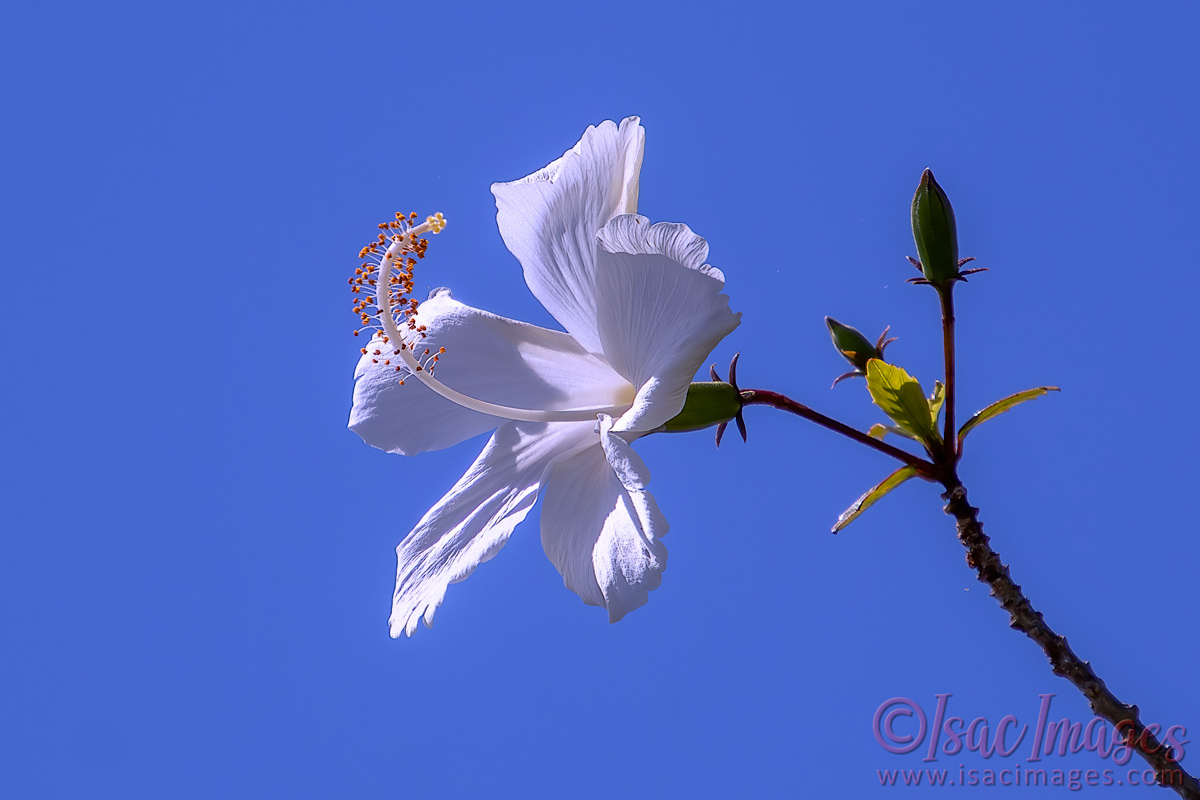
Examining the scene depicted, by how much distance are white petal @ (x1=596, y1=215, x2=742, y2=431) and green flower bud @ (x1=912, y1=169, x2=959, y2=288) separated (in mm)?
334

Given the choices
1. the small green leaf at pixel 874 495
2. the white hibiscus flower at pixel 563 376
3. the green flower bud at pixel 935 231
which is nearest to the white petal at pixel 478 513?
the white hibiscus flower at pixel 563 376

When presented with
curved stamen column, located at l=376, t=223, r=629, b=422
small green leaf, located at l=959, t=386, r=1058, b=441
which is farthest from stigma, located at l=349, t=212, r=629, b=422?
small green leaf, located at l=959, t=386, r=1058, b=441

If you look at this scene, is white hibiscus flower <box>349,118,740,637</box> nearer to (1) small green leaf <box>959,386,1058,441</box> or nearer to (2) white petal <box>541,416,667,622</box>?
(2) white petal <box>541,416,667,622</box>

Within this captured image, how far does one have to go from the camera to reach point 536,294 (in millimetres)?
1154

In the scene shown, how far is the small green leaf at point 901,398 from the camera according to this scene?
1.04m

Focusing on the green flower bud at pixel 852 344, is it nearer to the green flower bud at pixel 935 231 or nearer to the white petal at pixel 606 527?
the green flower bud at pixel 935 231

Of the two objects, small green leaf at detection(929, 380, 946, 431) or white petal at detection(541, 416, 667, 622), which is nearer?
white petal at detection(541, 416, 667, 622)

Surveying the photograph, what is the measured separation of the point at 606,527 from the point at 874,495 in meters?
0.30

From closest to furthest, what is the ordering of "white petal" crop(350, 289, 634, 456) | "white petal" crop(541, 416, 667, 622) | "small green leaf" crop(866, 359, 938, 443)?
"white petal" crop(541, 416, 667, 622), "small green leaf" crop(866, 359, 938, 443), "white petal" crop(350, 289, 634, 456)

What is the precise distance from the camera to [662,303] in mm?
945

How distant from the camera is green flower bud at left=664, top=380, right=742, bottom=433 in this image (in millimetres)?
1039

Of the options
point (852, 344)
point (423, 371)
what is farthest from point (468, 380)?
point (852, 344)

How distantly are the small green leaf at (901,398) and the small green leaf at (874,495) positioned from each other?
5 cm

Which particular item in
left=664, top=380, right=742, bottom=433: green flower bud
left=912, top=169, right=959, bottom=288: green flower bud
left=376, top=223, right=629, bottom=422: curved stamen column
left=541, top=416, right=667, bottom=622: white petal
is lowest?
left=541, top=416, right=667, bottom=622: white petal
